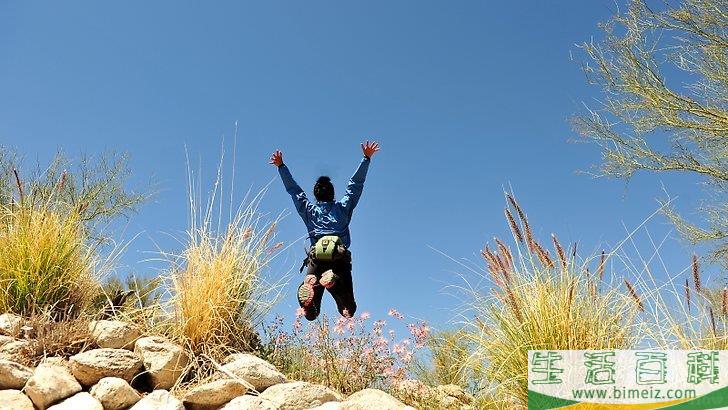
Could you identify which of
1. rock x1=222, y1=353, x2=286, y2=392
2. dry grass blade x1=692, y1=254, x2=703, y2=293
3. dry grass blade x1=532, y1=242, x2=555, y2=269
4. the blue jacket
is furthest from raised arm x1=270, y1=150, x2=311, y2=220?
dry grass blade x1=692, y1=254, x2=703, y2=293

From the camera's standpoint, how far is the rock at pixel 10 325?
5245 mm

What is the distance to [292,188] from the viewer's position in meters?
7.14

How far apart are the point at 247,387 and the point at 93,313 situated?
1852mm

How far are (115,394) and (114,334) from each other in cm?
66

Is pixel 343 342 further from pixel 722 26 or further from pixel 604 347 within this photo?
pixel 722 26

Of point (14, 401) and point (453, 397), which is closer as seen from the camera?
point (14, 401)

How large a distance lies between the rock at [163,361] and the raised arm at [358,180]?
256 cm

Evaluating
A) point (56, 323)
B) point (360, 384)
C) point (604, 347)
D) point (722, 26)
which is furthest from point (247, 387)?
point (722, 26)

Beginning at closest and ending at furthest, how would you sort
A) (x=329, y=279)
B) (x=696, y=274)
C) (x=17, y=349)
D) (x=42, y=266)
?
(x=696, y=274) → (x=17, y=349) → (x=42, y=266) → (x=329, y=279)

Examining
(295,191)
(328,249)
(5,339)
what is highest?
(295,191)

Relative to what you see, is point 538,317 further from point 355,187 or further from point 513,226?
point 355,187

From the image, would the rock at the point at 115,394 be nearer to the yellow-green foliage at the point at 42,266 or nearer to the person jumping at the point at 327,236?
the yellow-green foliage at the point at 42,266

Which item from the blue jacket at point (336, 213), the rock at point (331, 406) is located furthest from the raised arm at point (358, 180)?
the rock at point (331, 406)

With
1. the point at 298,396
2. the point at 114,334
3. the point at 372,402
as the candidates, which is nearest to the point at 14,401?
the point at 114,334
